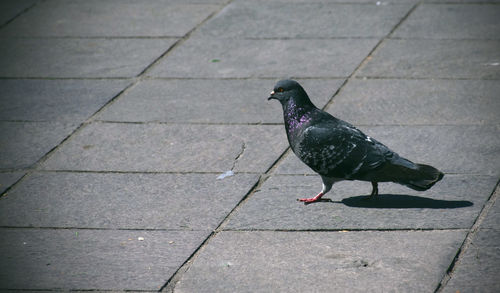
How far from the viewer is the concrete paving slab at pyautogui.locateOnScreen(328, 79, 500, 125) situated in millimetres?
7309

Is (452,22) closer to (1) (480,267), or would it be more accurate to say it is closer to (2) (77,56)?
(2) (77,56)

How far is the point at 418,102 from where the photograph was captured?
7.72m

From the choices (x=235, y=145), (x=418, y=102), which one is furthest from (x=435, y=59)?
(x=235, y=145)

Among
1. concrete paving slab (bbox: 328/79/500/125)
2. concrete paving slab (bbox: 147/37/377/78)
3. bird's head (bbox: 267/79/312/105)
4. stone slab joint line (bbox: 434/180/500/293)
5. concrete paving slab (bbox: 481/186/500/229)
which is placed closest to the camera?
stone slab joint line (bbox: 434/180/500/293)

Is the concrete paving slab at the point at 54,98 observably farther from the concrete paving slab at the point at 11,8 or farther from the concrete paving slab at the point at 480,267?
the concrete paving slab at the point at 480,267

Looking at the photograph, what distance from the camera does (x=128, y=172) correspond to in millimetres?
6488

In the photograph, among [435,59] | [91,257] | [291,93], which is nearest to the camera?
[91,257]

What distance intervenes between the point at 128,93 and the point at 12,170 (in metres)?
1.99

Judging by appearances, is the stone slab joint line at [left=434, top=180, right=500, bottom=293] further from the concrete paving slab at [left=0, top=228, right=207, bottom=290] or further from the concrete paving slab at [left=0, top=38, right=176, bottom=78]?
the concrete paving slab at [left=0, top=38, right=176, bottom=78]

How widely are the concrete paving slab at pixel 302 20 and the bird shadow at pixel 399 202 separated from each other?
4.28 meters

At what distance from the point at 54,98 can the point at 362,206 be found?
3.97 metres

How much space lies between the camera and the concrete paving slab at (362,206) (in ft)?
17.9

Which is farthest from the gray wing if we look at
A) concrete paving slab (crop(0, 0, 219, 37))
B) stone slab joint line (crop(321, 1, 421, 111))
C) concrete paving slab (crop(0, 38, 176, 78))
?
concrete paving slab (crop(0, 0, 219, 37))

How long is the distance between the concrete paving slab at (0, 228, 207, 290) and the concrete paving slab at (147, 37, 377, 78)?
3599 mm
